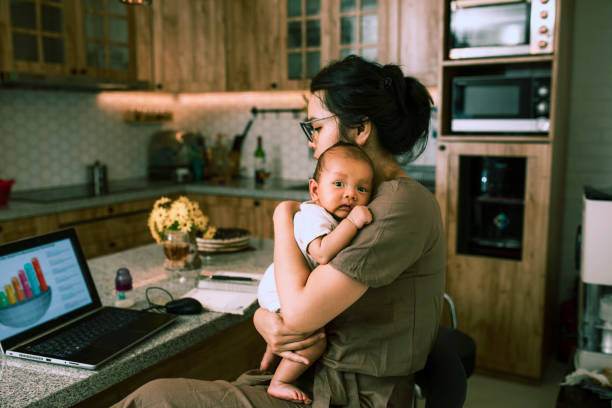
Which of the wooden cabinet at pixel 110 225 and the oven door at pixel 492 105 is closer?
the oven door at pixel 492 105

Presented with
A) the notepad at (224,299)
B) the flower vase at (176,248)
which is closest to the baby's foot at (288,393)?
the notepad at (224,299)

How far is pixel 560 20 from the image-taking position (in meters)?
2.84

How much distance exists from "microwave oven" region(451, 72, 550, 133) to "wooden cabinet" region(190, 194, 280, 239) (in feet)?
5.05

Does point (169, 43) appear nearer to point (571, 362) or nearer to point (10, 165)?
point (10, 165)

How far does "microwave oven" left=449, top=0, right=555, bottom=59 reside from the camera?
9.38 feet

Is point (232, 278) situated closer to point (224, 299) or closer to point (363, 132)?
point (224, 299)

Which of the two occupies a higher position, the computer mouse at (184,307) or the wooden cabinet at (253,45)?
the wooden cabinet at (253,45)

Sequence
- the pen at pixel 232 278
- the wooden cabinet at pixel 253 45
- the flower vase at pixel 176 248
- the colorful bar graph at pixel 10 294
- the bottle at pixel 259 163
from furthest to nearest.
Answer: the bottle at pixel 259 163 → the wooden cabinet at pixel 253 45 → the flower vase at pixel 176 248 → the pen at pixel 232 278 → the colorful bar graph at pixel 10 294

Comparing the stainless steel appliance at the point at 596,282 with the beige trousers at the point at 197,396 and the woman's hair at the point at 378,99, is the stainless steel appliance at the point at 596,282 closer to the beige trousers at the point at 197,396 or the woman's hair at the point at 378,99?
the woman's hair at the point at 378,99

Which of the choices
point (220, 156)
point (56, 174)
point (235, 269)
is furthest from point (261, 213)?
point (235, 269)

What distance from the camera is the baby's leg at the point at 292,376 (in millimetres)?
1249

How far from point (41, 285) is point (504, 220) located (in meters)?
2.49

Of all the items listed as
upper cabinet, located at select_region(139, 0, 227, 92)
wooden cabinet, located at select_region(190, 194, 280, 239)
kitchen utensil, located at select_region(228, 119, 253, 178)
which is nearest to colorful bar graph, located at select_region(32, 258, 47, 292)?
wooden cabinet, located at select_region(190, 194, 280, 239)

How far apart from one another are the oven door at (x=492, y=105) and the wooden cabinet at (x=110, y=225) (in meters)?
2.25
